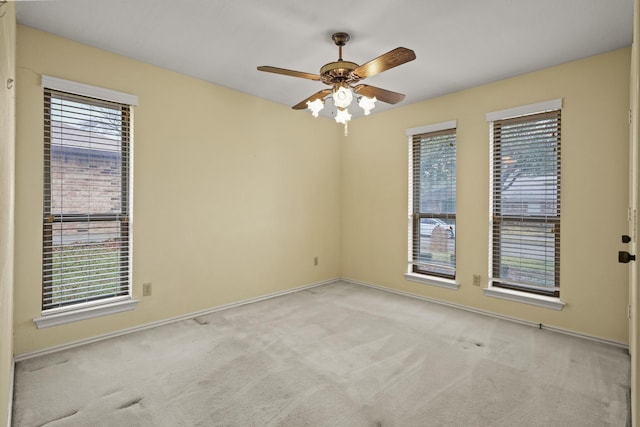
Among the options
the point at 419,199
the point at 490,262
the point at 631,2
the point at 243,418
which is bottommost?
the point at 243,418

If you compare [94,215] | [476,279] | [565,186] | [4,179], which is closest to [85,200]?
[94,215]

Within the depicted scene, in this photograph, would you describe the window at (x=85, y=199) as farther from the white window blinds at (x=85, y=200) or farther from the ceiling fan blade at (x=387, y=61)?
the ceiling fan blade at (x=387, y=61)

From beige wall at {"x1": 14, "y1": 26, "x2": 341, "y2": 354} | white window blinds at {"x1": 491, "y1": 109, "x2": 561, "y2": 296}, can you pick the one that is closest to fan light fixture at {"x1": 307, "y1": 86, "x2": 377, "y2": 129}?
beige wall at {"x1": 14, "y1": 26, "x2": 341, "y2": 354}

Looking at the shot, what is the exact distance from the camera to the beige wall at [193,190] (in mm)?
2594

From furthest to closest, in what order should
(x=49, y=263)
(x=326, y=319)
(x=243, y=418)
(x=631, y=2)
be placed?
1. (x=326, y=319)
2. (x=49, y=263)
3. (x=631, y=2)
4. (x=243, y=418)

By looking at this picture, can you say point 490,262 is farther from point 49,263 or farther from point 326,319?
point 49,263

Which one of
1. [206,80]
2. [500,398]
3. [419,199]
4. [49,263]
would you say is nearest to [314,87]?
[206,80]

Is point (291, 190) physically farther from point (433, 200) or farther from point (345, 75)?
point (345, 75)

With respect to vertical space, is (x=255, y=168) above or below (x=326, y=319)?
above

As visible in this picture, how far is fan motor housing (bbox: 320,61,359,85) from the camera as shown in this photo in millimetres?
2373

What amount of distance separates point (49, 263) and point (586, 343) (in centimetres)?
461

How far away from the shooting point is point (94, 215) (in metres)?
2.92

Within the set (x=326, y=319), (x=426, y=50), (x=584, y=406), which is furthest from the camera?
(x=326, y=319)

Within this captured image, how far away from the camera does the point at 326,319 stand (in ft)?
11.5
